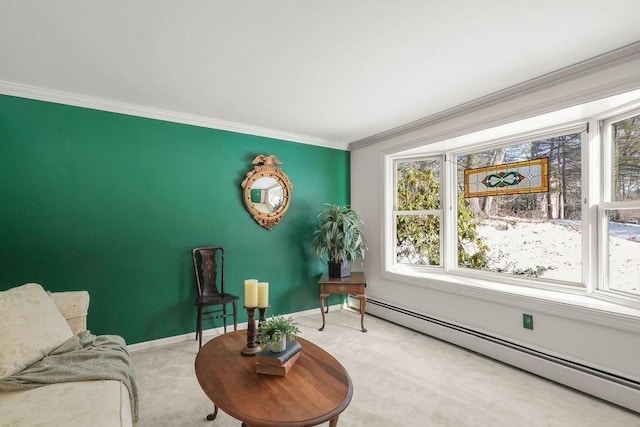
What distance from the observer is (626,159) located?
2.19 m

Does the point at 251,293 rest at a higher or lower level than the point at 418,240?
lower

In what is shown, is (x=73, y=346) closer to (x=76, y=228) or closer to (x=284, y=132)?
(x=76, y=228)

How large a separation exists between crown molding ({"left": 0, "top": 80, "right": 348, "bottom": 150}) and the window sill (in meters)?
2.31

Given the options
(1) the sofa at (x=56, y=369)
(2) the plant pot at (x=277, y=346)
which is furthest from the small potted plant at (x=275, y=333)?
(1) the sofa at (x=56, y=369)

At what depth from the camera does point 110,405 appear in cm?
130

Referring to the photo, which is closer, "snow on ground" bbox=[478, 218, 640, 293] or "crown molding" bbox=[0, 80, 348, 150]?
"snow on ground" bbox=[478, 218, 640, 293]

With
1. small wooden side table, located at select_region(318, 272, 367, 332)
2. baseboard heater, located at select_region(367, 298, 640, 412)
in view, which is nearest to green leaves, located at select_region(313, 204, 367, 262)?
small wooden side table, located at select_region(318, 272, 367, 332)

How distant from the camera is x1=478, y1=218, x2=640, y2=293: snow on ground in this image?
2148mm

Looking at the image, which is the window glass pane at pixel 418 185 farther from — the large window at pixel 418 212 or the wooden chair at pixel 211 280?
the wooden chair at pixel 211 280

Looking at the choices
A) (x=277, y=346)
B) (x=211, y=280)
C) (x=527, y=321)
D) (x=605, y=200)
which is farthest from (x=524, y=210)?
(x=211, y=280)

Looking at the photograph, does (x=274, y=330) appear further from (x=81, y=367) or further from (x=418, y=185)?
(x=418, y=185)

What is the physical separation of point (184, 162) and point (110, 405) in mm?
2309

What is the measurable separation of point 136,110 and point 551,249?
159 inches

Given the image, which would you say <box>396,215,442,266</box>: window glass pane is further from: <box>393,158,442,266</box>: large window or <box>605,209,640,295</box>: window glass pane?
<box>605,209,640,295</box>: window glass pane
